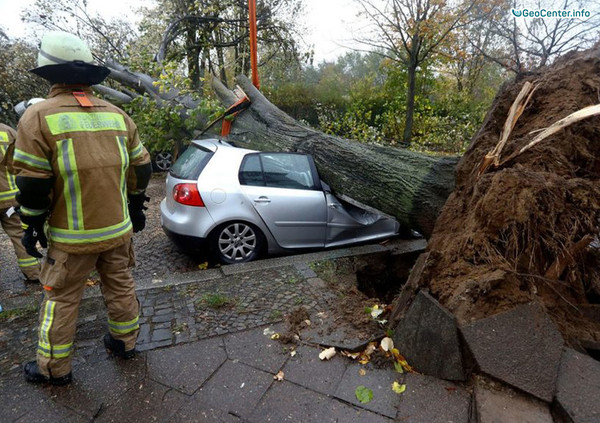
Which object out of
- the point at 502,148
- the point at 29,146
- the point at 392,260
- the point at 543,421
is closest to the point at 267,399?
the point at 543,421

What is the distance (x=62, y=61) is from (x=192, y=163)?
239 cm

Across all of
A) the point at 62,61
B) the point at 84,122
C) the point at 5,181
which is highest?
the point at 62,61

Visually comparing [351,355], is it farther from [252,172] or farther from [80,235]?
[252,172]

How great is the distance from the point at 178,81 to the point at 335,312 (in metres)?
6.54

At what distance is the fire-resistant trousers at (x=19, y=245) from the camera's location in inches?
155

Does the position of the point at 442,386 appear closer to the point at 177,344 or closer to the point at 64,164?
the point at 177,344

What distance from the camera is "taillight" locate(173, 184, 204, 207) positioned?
4273mm

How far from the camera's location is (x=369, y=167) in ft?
14.1

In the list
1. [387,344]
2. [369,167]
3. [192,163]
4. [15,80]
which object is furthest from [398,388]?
[15,80]

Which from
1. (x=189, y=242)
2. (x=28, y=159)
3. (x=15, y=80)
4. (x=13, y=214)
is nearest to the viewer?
(x=28, y=159)

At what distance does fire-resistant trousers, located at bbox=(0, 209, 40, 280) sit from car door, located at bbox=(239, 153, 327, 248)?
236cm

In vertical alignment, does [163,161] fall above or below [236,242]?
below

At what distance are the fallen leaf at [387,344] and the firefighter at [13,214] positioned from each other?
3.30 m

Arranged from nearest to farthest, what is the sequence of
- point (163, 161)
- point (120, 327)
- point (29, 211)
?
point (29, 211)
point (120, 327)
point (163, 161)
